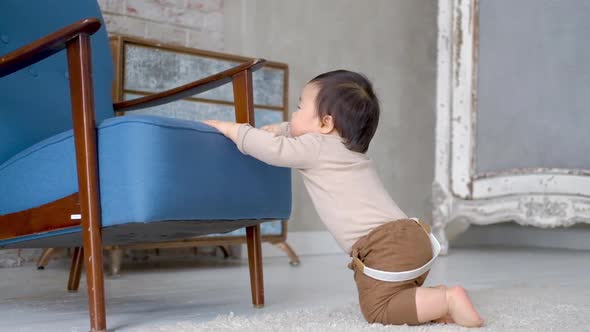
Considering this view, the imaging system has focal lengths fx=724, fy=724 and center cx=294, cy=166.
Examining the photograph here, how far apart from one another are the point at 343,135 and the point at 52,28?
0.87 m

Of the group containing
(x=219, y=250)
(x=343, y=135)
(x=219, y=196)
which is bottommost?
(x=219, y=250)

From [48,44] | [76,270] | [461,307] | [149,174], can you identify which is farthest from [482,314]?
[76,270]

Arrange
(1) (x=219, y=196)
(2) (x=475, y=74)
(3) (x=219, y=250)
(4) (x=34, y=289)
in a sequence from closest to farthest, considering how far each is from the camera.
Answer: (1) (x=219, y=196) → (4) (x=34, y=289) → (3) (x=219, y=250) → (2) (x=475, y=74)

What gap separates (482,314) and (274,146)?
63 centimetres

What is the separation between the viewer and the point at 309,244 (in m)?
3.78

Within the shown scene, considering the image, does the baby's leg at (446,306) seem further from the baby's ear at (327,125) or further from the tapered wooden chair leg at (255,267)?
the tapered wooden chair leg at (255,267)

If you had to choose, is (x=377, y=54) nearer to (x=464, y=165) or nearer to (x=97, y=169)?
(x=464, y=165)

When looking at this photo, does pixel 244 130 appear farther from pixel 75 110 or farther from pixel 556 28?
pixel 556 28

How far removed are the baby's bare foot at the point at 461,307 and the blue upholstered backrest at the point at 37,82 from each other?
1.05 meters

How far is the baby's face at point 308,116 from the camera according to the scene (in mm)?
1677

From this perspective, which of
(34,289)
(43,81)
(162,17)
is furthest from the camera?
(162,17)

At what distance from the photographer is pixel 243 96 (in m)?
1.90

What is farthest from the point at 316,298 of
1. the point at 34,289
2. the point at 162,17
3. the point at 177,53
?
the point at 162,17

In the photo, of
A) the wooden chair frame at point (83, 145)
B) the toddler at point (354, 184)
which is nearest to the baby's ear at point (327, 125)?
the toddler at point (354, 184)
